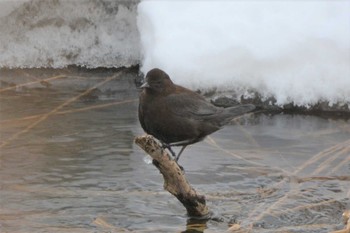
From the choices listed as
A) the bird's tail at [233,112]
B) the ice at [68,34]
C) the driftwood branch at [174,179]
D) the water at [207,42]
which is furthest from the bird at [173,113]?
the ice at [68,34]

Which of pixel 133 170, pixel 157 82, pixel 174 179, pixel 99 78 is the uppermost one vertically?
pixel 157 82

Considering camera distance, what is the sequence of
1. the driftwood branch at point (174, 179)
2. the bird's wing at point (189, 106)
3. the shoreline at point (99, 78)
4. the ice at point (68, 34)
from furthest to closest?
the ice at point (68, 34)
the shoreline at point (99, 78)
the bird's wing at point (189, 106)
the driftwood branch at point (174, 179)

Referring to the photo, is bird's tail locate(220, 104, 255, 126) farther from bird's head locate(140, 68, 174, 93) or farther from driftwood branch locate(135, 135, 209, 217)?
driftwood branch locate(135, 135, 209, 217)

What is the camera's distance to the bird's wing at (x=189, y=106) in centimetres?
435

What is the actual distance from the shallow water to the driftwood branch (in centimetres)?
9

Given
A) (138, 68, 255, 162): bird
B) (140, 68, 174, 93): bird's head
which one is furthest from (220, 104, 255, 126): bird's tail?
(140, 68, 174, 93): bird's head

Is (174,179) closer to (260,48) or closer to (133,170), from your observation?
(133,170)

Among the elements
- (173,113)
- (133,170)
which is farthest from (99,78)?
(173,113)

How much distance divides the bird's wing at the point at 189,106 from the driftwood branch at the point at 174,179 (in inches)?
18.5

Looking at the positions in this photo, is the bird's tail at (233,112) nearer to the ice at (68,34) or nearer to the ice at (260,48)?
the ice at (260,48)

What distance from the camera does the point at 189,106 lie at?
14.6 feet

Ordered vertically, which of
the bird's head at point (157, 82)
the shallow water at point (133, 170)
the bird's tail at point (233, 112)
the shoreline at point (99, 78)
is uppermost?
the bird's head at point (157, 82)

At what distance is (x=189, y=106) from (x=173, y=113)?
16 cm

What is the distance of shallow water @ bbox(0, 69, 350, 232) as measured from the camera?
4.24 meters
